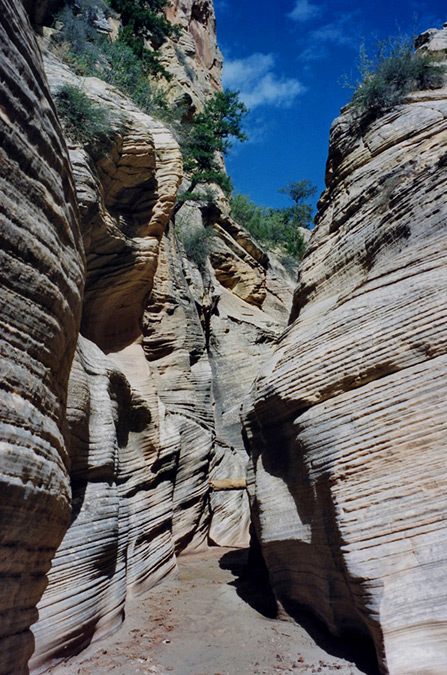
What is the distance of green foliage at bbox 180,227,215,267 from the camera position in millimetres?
16453

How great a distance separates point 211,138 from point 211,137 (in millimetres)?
59

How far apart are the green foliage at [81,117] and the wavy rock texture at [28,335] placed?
4443 mm

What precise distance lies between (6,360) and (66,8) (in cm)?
1270

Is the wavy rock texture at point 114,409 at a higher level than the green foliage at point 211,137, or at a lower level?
lower

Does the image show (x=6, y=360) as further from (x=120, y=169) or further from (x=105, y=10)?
(x=105, y=10)

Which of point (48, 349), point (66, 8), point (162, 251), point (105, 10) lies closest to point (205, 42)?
point (105, 10)

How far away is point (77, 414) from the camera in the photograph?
5566 mm

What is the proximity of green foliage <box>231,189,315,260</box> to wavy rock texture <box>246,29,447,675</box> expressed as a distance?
18361 millimetres

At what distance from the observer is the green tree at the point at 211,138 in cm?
1900

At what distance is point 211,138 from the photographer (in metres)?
19.5

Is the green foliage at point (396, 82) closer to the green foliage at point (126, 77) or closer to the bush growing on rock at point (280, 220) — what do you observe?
the green foliage at point (126, 77)

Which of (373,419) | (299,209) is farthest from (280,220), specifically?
(373,419)

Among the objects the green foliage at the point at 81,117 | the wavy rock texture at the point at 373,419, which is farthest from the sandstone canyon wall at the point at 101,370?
the wavy rock texture at the point at 373,419

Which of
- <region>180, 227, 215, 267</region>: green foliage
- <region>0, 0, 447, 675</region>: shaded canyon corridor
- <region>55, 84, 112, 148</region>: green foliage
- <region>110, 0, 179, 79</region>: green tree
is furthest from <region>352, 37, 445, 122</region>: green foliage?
<region>110, 0, 179, 79</region>: green tree
